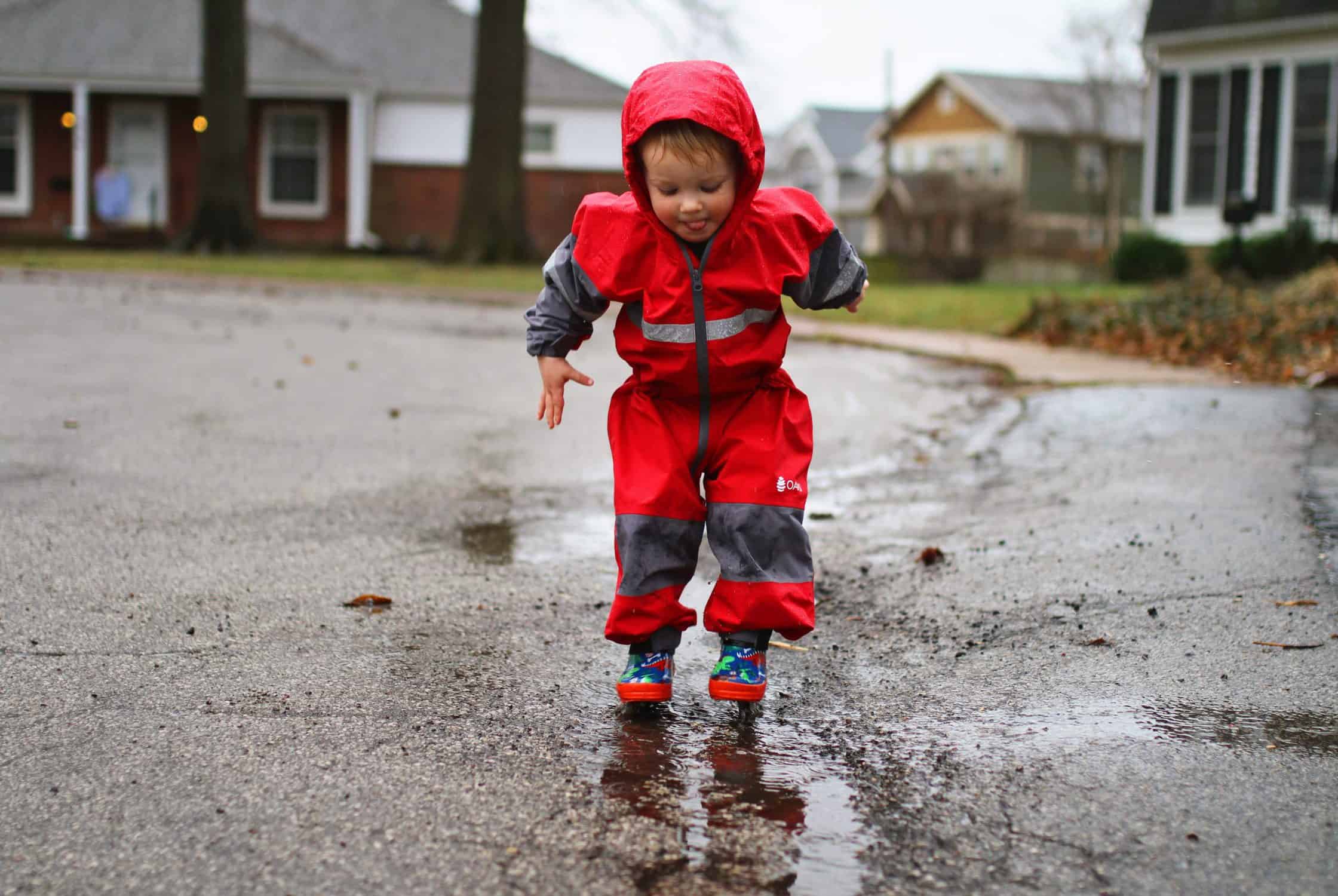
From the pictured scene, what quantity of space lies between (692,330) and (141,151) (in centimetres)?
2717

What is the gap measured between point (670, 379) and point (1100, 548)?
6.29 ft

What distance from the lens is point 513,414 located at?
269 inches

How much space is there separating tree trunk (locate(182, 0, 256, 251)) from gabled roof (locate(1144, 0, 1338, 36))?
1426 cm

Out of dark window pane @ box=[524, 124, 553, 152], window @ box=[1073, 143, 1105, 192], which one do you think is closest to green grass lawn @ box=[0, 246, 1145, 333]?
dark window pane @ box=[524, 124, 553, 152]

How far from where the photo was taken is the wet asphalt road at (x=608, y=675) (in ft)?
6.78

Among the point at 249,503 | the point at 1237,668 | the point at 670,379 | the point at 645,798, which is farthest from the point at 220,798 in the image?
the point at 249,503

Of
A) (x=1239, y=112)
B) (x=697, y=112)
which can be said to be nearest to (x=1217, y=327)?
(x=697, y=112)

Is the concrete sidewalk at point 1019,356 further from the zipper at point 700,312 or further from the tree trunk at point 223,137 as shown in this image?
the tree trunk at point 223,137

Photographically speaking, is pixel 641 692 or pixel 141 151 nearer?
pixel 641 692

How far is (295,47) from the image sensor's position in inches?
1064

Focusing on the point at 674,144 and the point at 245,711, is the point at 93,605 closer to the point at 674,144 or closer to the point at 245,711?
the point at 245,711

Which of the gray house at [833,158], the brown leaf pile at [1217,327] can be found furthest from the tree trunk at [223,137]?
the gray house at [833,158]

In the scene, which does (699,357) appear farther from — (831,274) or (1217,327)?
(1217,327)

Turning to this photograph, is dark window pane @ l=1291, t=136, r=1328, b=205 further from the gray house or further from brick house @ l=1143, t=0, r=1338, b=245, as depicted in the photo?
the gray house
